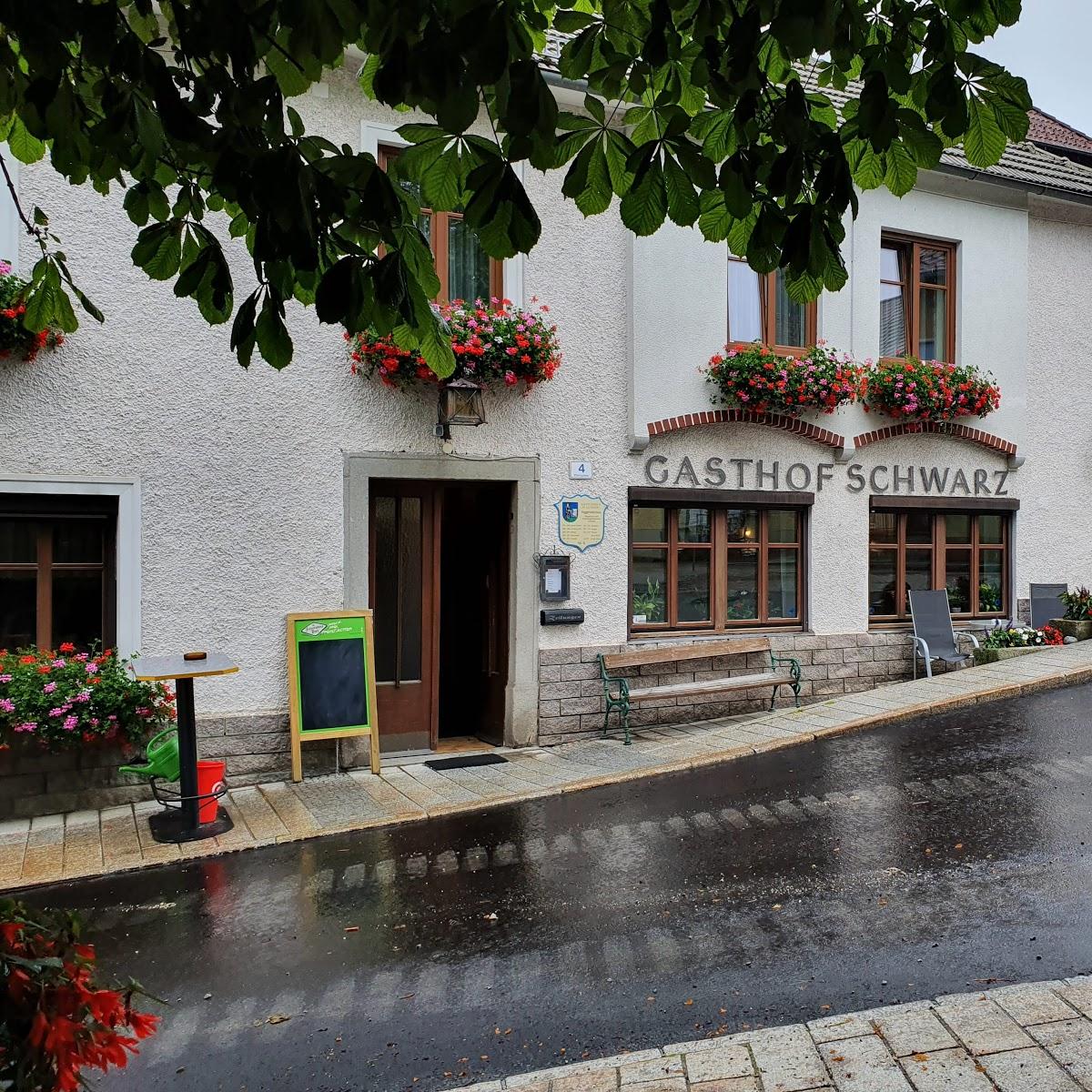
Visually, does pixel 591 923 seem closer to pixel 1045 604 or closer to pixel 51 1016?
pixel 51 1016

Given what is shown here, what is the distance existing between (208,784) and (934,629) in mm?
7878

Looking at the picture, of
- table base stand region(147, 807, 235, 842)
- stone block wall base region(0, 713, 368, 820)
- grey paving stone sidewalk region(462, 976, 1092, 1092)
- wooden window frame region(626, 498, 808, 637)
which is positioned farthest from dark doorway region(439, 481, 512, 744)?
grey paving stone sidewalk region(462, 976, 1092, 1092)

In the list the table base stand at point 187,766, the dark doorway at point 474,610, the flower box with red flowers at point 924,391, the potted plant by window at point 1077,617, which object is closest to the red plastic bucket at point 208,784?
the table base stand at point 187,766

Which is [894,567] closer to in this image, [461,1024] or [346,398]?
[346,398]

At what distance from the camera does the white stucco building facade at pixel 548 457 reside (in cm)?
698

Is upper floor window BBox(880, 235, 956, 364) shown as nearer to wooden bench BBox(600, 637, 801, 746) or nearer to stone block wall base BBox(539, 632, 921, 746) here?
stone block wall base BBox(539, 632, 921, 746)

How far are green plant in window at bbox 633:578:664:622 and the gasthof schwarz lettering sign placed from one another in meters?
1.05

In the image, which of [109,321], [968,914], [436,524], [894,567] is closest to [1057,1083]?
[968,914]

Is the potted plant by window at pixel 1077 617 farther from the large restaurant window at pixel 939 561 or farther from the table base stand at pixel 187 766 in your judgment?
the table base stand at pixel 187 766

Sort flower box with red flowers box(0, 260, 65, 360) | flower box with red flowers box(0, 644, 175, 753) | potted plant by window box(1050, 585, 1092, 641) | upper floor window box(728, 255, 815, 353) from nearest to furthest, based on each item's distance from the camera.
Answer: flower box with red flowers box(0, 644, 175, 753) < flower box with red flowers box(0, 260, 65, 360) < upper floor window box(728, 255, 815, 353) < potted plant by window box(1050, 585, 1092, 641)

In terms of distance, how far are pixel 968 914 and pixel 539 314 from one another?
597 centimetres

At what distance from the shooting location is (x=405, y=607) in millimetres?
8312

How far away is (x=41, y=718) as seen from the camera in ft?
19.8

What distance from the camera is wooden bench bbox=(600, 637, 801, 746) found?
28.1ft
